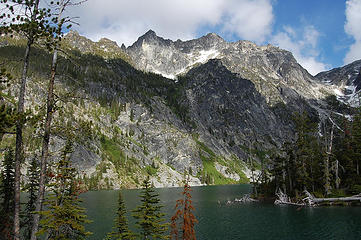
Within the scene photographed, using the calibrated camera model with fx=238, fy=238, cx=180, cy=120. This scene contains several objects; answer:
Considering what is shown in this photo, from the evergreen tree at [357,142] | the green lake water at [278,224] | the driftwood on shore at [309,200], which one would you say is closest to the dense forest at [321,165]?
the evergreen tree at [357,142]

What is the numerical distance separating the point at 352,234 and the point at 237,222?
20.8 m

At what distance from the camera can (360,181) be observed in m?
61.1

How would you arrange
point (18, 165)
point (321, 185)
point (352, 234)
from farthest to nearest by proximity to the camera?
point (321, 185)
point (352, 234)
point (18, 165)

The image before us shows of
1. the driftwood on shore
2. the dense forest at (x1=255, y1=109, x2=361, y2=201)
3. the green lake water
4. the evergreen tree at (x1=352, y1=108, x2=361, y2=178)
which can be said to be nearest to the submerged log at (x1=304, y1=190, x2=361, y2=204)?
the driftwood on shore

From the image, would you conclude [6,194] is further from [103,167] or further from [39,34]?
[103,167]

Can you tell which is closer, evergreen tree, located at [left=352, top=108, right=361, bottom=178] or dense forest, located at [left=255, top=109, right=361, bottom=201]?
dense forest, located at [left=255, top=109, right=361, bottom=201]

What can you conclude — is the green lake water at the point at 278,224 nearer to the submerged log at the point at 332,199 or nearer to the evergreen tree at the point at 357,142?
the submerged log at the point at 332,199

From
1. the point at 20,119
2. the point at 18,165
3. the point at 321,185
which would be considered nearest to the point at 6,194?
the point at 18,165

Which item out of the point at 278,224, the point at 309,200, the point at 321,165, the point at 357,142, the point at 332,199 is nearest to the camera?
the point at 278,224

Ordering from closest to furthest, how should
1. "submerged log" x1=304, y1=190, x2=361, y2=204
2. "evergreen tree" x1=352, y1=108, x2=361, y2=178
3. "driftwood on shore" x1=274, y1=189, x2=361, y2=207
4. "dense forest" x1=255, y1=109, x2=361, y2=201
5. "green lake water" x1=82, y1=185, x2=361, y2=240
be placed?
"green lake water" x1=82, y1=185, x2=361, y2=240 → "submerged log" x1=304, y1=190, x2=361, y2=204 → "driftwood on shore" x1=274, y1=189, x2=361, y2=207 → "dense forest" x1=255, y1=109, x2=361, y2=201 → "evergreen tree" x1=352, y1=108, x2=361, y2=178

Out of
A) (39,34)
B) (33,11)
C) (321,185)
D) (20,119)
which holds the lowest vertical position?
(321,185)

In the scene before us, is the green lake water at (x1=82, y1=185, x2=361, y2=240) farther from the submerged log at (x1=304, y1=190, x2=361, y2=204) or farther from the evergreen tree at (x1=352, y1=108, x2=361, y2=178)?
the evergreen tree at (x1=352, y1=108, x2=361, y2=178)

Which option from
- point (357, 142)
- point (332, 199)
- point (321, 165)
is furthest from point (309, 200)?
point (357, 142)

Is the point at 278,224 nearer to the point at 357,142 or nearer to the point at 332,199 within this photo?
the point at 332,199
